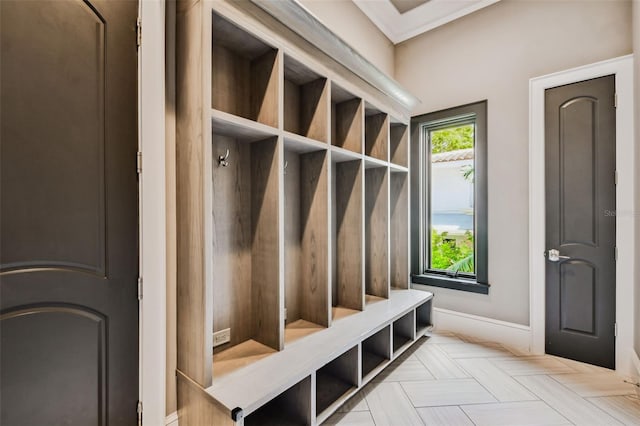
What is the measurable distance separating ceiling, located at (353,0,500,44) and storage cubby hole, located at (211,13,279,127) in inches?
67.2

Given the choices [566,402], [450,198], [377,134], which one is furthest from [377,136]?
[566,402]

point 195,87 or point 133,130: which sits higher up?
point 195,87

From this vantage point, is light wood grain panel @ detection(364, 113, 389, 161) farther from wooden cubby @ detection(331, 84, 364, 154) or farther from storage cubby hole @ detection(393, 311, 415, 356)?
storage cubby hole @ detection(393, 311, 415, 356)

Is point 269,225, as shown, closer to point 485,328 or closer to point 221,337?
point 221,337

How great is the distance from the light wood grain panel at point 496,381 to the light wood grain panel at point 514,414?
67 millimetres

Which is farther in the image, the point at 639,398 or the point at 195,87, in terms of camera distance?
the point at 639,398

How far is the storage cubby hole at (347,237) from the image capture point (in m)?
2.35

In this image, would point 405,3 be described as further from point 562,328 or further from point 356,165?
point 562,328

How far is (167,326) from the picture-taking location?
4.98 ft

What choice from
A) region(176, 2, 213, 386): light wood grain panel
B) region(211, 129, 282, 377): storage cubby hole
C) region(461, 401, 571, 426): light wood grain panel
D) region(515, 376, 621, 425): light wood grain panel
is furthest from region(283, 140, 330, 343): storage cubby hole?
region(515, 376, 621, 425): light wood grain panel

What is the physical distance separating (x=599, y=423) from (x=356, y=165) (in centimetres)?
214

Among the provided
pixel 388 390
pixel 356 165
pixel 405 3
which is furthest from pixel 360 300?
pixel 405 3

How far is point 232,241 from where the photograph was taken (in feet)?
5.85

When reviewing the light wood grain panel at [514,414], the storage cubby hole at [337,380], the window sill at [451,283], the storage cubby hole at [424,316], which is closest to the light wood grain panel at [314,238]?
the storage cubby hole at [337,380]
